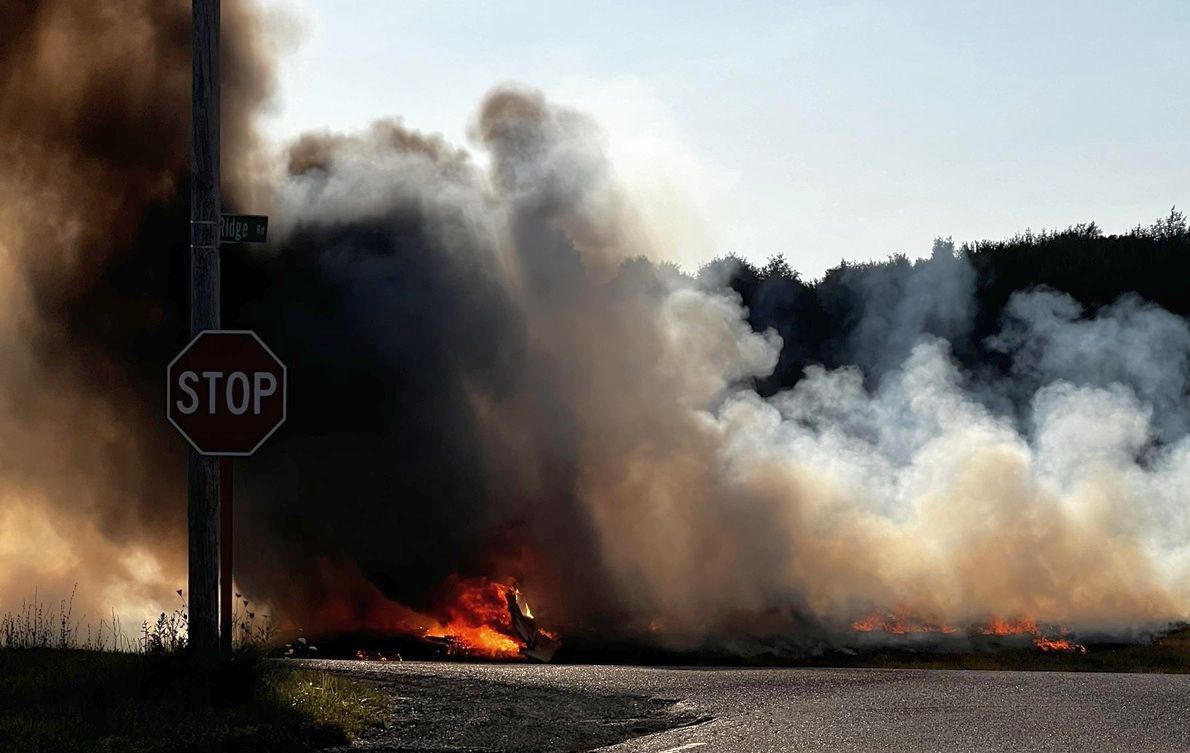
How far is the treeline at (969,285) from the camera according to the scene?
50225 mm

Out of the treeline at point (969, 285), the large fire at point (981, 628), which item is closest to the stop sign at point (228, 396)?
the large fire at point (981, 628)

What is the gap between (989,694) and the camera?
12188mm

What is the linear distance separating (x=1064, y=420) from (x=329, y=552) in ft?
47.2

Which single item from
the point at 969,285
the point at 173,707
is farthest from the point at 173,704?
the point at 969,285

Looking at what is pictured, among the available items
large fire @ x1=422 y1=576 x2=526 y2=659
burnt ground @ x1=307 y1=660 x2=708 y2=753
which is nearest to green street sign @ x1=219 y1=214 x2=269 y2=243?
burnt ground @ x1=307 y1=660 x2=708 y2=753

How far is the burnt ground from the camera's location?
9.77 metres

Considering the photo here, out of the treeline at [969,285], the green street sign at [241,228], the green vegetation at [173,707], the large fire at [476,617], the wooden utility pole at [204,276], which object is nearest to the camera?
the green vegetation at [173,707]

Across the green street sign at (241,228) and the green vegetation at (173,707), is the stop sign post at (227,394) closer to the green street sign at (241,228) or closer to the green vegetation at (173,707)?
the green vegetation at (173,707)

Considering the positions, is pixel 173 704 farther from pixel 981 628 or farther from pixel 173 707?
pixel 981 628

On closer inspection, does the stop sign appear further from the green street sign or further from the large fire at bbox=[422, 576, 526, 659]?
the large fire at bbox=[422, 576, 526, 659]

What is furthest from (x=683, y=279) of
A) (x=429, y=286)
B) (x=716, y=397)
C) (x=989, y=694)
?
(x=989, y=694)

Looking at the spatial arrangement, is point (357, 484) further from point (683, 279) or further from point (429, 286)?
point (683, 279)

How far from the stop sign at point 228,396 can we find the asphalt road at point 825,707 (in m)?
2.41

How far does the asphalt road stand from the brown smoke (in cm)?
896
